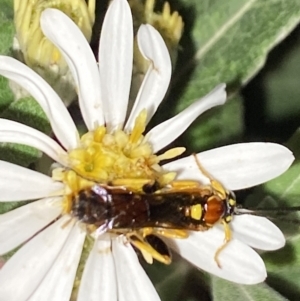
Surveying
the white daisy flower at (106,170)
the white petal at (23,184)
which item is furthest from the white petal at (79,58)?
the white petal at (23,184)

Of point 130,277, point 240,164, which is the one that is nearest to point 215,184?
point 240,164

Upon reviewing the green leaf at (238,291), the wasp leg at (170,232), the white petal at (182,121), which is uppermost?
the white petal at (182,121)

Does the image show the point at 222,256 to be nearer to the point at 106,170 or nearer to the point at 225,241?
the point at 225,241

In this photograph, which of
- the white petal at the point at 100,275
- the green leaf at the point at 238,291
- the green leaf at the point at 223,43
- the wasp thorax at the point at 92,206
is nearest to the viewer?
the wasp thorax at the point at 92,206

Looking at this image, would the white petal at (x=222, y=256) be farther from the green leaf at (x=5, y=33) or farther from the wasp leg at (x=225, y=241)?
the green leaf at (x=5, y=33)

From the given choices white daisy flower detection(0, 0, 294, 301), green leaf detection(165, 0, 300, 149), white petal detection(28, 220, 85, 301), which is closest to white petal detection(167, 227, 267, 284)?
white daisy flower detection(0, 0, 294, 301)

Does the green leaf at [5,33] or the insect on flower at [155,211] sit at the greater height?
the green leaf at [5,33]

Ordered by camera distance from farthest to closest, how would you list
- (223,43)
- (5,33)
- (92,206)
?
(223,43) < (5,33) < (92,206)
